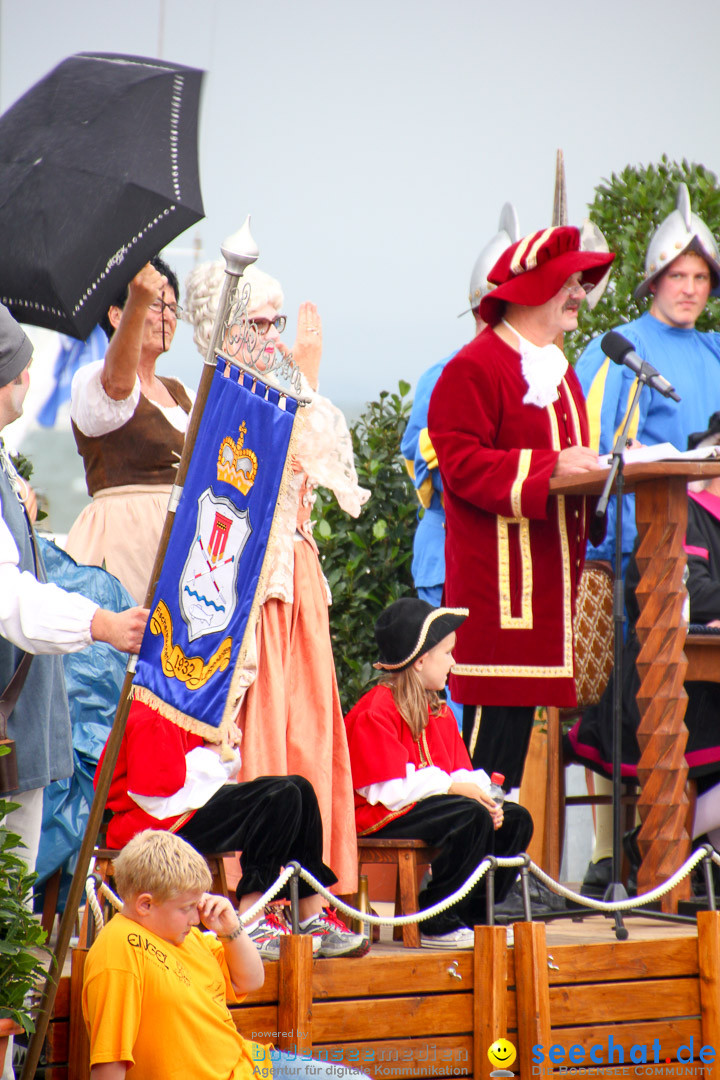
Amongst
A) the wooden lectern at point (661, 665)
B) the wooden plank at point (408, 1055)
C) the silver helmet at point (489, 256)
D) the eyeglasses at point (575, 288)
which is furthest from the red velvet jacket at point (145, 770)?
the silver helmet at point (489, 256)

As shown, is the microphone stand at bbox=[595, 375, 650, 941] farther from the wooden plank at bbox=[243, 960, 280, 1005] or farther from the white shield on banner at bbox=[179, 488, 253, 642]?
the white shield on banner at bbox=[179, 488, 253, 642]

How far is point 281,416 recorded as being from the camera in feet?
11.1

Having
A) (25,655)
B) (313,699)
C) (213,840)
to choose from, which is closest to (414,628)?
(313,699)

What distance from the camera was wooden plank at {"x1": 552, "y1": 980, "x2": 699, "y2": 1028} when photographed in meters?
3.83

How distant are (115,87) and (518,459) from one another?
5.38 ft

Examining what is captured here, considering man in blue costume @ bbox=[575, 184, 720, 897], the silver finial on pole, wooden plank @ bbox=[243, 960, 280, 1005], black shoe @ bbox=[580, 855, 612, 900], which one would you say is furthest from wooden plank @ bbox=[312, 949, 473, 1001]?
man in blue costume @ bbox=[575, 184, 720, 897]

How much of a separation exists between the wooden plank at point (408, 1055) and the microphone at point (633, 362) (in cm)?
197

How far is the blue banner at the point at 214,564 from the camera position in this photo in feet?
10.4

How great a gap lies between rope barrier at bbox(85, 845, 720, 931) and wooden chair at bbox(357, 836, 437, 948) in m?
0.06

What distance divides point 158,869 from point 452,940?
140 centimetres

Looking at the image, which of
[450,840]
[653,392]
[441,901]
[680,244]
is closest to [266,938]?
[441,901]

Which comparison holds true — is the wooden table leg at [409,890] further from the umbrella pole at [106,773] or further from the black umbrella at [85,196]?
the black umbrella at [85,196]

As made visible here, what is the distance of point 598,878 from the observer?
205 inches

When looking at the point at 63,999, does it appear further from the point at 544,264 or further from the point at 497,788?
the point at 544,264
